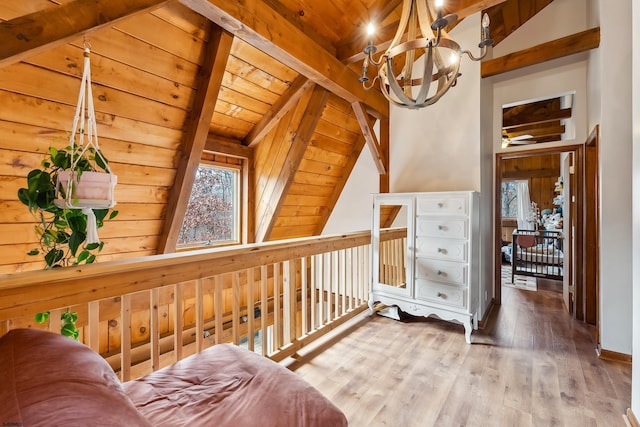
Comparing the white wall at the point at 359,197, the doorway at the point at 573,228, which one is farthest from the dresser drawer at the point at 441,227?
the doorway at the point at 573,228

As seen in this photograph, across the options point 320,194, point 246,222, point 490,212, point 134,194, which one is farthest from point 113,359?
point 490,212

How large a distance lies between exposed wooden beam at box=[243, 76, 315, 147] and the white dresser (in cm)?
137

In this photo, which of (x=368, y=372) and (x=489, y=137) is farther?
(x=489, y=137)

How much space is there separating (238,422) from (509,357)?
231cm

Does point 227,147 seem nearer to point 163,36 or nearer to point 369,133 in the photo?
point 163,36

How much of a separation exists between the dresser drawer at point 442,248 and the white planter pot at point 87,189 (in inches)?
97.0

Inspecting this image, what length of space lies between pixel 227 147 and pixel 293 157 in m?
0.80

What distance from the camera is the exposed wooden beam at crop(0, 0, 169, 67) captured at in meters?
1.24

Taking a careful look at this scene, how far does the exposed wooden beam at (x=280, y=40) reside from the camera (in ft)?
5.80

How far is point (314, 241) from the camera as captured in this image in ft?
7.96

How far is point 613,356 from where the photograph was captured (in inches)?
89.9

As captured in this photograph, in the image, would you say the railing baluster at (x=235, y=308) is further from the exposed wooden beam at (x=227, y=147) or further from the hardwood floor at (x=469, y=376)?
the exposed wooden beam at (x=227, y=147)

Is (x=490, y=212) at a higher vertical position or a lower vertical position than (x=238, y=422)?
higher

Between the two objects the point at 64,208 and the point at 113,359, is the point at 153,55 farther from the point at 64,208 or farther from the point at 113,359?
the point at 113,359
